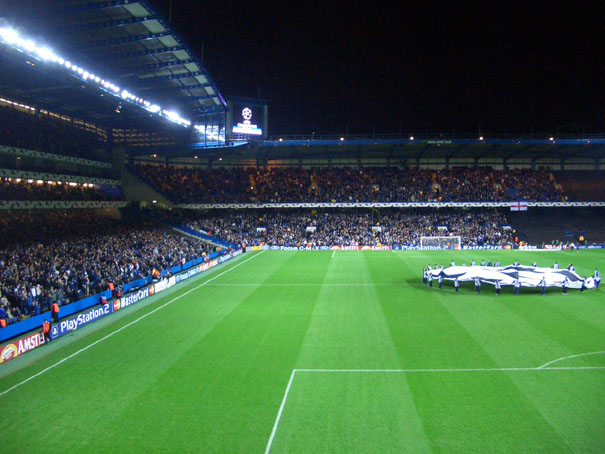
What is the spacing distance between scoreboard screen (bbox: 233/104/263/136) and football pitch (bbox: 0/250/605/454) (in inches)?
1272

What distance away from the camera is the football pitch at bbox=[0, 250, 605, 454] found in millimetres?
9000

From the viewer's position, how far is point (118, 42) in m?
27.7

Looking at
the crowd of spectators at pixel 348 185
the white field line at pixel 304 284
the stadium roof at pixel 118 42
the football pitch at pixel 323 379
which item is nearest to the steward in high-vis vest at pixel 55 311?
the football pitch at pixel 323 379

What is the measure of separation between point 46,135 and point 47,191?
5.13 m

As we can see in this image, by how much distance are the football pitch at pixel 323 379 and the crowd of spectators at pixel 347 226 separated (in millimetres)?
27272

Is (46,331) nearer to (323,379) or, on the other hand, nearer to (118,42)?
(323,379)

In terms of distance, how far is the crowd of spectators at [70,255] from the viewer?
19656 millimetres

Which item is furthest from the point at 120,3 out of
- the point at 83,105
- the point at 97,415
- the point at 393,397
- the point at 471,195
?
the point at 471,195

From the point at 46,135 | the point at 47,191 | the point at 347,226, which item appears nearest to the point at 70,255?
the point at 47,191

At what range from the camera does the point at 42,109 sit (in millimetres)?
37250

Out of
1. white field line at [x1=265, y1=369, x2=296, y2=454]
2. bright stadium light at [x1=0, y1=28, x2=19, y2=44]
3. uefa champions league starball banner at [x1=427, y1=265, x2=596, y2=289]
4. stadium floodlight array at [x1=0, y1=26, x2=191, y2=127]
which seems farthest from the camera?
uefa champions league starball banner at [x1=427, y1=265, x2=596, y2=289]

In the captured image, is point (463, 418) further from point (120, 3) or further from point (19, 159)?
point (19, 159)

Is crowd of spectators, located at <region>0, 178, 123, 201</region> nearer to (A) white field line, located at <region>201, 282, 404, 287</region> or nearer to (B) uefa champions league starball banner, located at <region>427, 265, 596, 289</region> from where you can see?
(A) white field line, located at <region>201, 282, 404, 287</region>

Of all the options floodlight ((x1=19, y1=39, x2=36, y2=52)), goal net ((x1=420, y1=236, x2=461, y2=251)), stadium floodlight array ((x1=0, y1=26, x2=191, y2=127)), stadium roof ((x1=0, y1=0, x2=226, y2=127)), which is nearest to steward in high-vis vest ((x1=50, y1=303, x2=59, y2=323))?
stadium floodlight array ((x1=0, y1=26, x2=191, y2=127))
